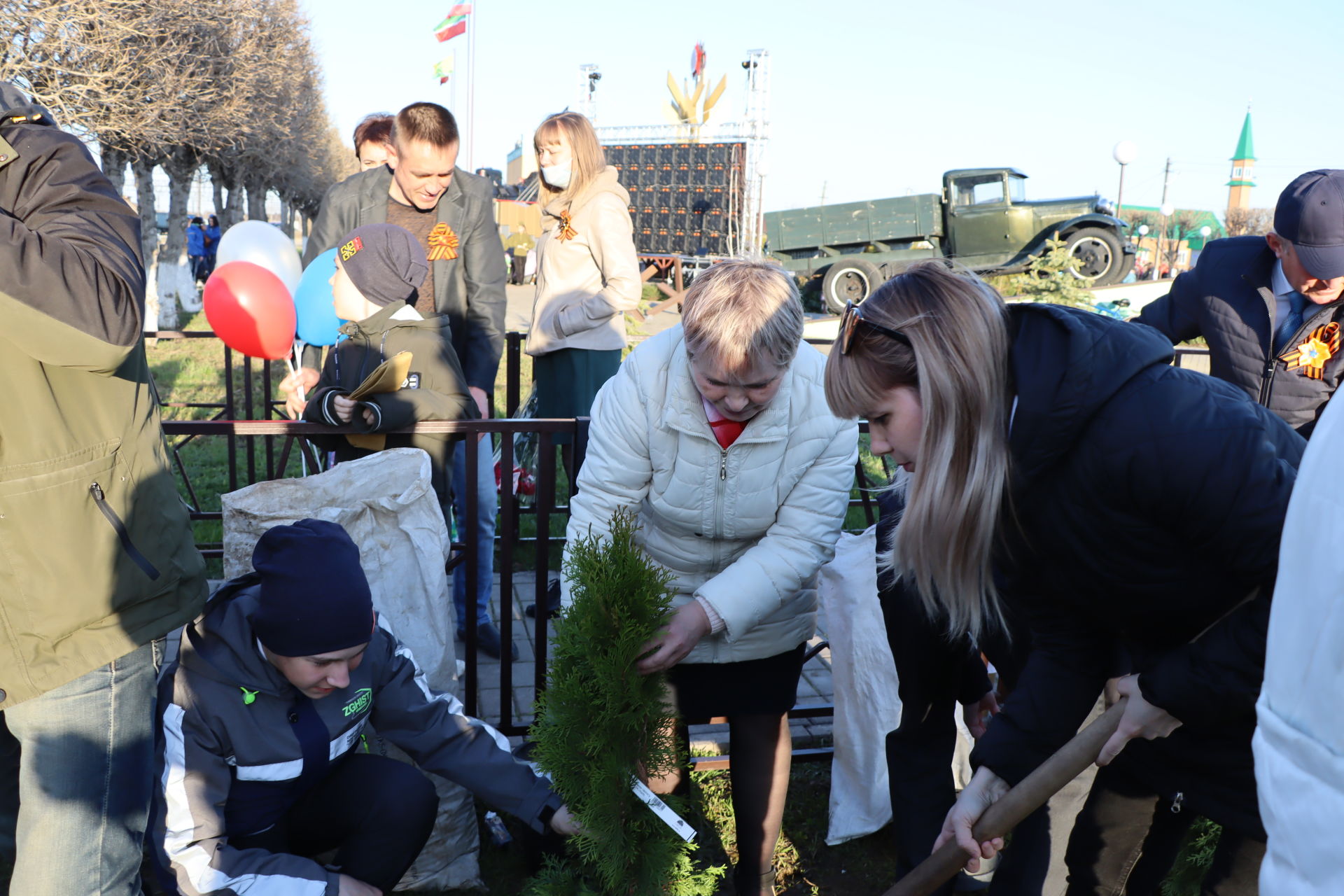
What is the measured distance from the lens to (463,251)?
13.5 ft

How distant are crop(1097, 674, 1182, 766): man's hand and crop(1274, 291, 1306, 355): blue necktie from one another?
1947 mm

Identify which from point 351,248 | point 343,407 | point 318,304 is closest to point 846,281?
point 318,304

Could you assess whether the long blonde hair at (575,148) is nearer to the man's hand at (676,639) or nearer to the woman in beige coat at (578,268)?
the woman in beige coat at (578,268)

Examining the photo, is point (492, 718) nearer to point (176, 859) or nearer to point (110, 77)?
point (176, 859)

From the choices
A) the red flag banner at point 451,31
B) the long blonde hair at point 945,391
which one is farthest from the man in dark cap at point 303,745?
the red flag banner at point 451,31

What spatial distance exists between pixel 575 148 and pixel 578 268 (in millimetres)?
491

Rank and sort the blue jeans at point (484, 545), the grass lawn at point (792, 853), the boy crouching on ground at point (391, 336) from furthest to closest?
1. the blue jeans at point (484, 545)
2. the boy crouching on ground at point (391, 336)
3. the grass lawn at point (792, 853)

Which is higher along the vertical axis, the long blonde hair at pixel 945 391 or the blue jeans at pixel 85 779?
the long blonde hair at pixel 945 391

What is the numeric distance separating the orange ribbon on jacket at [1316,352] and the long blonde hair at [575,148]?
8.57 ft

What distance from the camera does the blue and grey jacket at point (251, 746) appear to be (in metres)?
2.01

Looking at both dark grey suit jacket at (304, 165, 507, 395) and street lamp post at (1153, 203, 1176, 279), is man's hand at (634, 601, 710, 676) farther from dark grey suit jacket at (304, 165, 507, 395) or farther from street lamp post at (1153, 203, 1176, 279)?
street lamp post at (1153, 203, 1176, 279)

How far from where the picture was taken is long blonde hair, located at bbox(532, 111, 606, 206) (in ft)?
13.0

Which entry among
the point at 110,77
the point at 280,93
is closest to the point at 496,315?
the point at 110,77

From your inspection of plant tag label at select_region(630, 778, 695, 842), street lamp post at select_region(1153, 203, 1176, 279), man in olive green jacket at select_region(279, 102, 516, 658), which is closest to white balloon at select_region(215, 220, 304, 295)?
man in olive green jacket at select_region(279, 102, 516, 658)
